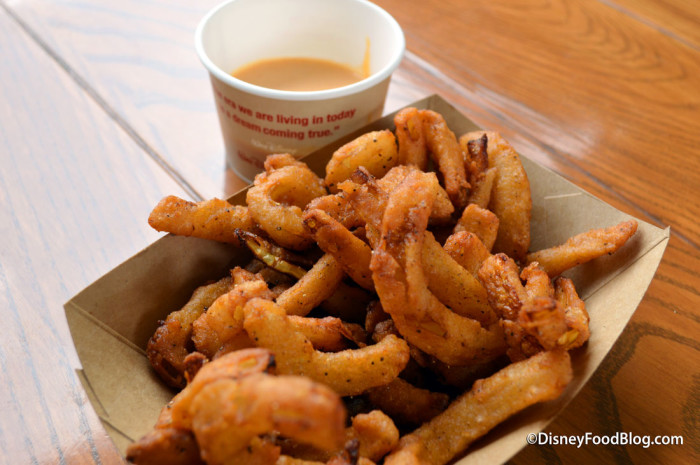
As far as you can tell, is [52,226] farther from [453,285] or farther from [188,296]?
[453,285]

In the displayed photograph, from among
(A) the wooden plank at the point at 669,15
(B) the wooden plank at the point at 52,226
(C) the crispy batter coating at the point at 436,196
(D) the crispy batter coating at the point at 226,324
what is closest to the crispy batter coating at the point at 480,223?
(C) the crispy batter coating at the point at 436,196

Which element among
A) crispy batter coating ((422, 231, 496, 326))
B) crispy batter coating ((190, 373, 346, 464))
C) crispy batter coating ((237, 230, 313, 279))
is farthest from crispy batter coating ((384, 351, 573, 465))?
crispy batter coating ((237, 230, 313, 279))

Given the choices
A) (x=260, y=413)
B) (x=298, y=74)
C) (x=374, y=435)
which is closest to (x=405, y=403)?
(x=374, y=435)

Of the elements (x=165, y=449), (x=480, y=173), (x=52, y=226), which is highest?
(x=480, y=173)

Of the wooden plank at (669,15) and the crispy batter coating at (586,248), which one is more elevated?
the wooden plank at (669,15)

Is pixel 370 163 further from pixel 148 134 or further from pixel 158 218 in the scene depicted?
pixel 148 134

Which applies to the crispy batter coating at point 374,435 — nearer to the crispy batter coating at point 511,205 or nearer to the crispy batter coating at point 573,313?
the crispy batter coating at point 573,313

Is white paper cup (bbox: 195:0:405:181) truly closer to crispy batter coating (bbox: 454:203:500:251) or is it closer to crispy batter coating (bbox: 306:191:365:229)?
crispy batter coating (bbox: 306:191:365:229)
